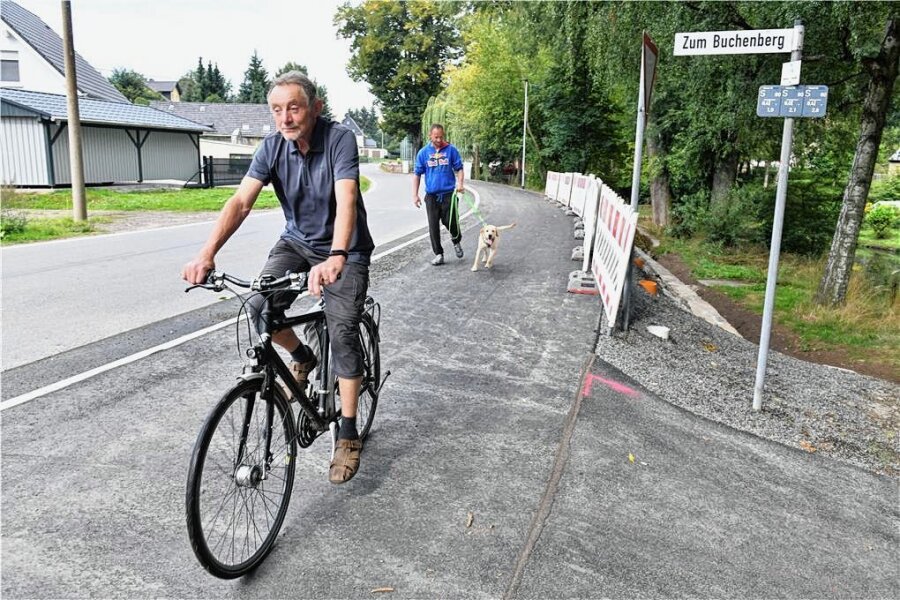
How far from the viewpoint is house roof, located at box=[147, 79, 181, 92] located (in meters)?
104

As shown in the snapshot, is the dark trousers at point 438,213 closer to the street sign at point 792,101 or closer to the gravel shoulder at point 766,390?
the gravel shoulder at point 766,390

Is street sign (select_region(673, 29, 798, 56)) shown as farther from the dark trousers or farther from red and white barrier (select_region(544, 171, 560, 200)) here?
red and white barrier (select_region(544, 171, 560, 200))

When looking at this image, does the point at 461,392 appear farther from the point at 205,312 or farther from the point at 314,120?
the point at 205,312

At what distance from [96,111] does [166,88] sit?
82683 millimetres

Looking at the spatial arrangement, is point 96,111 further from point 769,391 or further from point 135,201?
point 769,391

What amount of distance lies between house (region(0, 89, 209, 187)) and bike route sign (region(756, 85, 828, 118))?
2584 cm

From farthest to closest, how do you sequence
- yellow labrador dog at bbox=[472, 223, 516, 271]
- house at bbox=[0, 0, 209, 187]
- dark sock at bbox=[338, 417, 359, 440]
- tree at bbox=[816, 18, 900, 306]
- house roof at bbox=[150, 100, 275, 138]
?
house roof at bbox=[150, 100, 275, 138] < house at bbox=[0, 0, 209, 187] < yellow labrador dog at bbox=[472, 223, 516, 271] < tree at bbox=[816, 18, 900, 306] < dark sock at bbox=[338, 417, 359, 440]

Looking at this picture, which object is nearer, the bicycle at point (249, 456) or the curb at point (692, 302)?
the bicycle at point (249, 456)

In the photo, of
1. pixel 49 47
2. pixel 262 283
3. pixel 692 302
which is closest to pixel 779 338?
pixel 692 302

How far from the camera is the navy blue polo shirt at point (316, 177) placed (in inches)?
143

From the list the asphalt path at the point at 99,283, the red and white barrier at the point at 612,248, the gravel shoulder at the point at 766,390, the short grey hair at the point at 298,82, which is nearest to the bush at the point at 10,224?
the asphalt path at the point at 99,283

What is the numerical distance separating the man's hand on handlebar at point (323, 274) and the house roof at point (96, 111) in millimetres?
25652

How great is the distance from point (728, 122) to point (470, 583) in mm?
11376

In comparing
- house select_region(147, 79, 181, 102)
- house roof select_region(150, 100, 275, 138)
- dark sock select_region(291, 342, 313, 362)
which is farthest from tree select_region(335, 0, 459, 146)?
dark sock select_region(291, 342, 313, 362)
